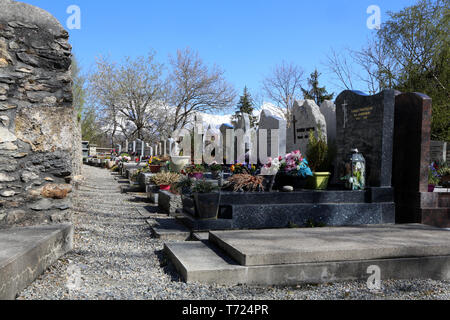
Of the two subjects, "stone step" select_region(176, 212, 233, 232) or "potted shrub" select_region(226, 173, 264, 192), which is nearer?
"stone step" select_region(176, 212, 233, 232)

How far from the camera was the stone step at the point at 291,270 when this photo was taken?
329 cm

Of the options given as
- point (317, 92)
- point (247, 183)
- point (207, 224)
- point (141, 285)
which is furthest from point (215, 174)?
point (317, 92)

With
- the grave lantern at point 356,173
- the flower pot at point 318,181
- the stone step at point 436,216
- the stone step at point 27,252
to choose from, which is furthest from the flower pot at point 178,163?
the stone step at point 436,216

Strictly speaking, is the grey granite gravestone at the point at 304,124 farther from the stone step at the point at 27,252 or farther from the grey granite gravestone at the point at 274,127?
the stone step at the point at 27,252

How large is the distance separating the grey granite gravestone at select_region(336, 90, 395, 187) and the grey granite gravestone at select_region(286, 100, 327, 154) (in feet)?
2.95

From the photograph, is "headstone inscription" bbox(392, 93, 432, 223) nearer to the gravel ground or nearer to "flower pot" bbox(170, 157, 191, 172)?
the gravel ground

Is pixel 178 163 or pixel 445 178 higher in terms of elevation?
pixel 178 163

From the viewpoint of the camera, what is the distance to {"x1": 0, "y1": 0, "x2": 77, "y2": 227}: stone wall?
3941 millimetres

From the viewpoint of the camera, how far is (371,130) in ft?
20.1

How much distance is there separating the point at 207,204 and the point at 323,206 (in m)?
1.86

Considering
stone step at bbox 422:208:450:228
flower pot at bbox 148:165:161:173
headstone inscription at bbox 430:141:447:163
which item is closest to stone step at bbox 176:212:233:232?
stone step at bbox 422:208:450:228

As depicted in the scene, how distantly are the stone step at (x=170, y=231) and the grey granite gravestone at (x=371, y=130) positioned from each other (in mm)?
3154

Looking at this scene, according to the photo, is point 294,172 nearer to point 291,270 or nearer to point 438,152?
point 291,270
